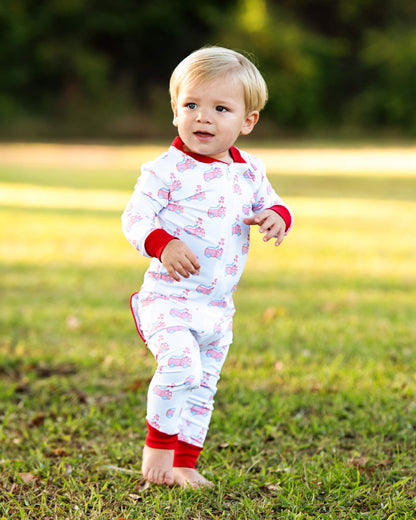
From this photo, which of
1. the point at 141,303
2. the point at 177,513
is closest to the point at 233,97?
the point at 141,303

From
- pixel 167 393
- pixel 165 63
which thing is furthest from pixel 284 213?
pixel 165 63

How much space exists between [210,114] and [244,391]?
182cm

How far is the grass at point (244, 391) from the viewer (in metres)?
2.76

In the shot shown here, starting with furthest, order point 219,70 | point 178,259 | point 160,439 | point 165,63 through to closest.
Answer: point 165,63 < point 160,439 < point 219,70 < point 178,259

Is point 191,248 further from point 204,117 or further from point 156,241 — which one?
point 204,117

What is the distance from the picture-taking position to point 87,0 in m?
40.5

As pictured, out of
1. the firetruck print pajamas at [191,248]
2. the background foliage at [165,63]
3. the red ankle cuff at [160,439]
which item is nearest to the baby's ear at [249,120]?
the firetruck print pajamas at [191,248]

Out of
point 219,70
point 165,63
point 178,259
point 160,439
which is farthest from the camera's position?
point 165,63

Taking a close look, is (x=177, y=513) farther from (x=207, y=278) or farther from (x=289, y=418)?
(x=289, y=418)

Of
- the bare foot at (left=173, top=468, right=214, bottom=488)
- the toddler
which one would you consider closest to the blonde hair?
the toddler

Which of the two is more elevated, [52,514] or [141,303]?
[141,303]

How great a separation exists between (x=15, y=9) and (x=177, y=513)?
40.2 m

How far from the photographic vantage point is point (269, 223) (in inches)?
107

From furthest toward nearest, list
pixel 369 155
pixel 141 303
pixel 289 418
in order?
1. pixel 369 155
2. pixel 289 418
3. pixel 141 303
